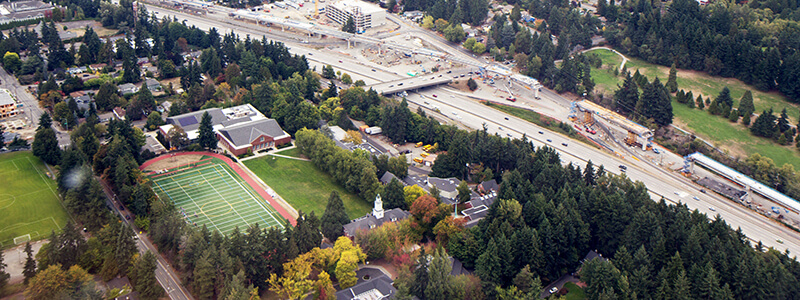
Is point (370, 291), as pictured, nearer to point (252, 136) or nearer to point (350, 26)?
point (252, 136)

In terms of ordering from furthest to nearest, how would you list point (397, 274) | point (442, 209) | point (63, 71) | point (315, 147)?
point (63, 71), point (315, 147), point (442, 209), point (397, 274)

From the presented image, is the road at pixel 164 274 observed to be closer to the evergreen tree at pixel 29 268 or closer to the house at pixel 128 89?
the evergreen tree at pixel 29 268

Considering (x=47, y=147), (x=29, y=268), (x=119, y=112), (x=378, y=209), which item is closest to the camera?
(x=29, y=268)

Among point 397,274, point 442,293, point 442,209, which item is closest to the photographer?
point 442,293

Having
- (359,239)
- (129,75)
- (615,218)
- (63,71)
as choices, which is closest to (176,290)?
(359,239)

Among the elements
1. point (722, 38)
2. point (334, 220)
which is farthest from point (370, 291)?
point (722, 38)

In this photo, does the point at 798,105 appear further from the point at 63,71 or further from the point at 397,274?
the point at 63,71
